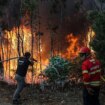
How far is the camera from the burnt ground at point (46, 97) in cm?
1597

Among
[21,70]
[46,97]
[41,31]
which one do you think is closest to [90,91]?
[21,70]

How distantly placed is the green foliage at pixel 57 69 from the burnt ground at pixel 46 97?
65 centimetres

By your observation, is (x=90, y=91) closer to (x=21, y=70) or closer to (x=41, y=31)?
(x=21, y=70)

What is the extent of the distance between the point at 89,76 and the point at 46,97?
4.86 metres

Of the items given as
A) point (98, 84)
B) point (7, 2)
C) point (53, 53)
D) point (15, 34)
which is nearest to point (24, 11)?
point (7, 2)

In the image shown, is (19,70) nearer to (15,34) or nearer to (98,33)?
(98,33)

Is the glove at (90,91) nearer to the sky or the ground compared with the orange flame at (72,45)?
nearer to the ground

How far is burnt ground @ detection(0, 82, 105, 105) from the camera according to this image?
1597 centimetres

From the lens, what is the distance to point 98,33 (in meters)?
15.7

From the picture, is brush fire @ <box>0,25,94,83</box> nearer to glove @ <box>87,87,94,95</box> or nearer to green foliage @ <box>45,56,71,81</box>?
green foliage @ <box>45,56,71,81</box>

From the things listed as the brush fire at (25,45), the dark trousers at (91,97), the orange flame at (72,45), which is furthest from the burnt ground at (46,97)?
the orange flame at (72,45)

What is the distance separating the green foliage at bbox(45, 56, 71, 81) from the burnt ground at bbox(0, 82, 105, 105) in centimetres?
65

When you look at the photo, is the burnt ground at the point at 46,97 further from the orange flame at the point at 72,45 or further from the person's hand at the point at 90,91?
the orange flame at the point at 72,45

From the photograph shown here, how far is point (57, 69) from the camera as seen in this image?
17.9 meters
